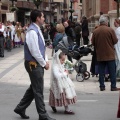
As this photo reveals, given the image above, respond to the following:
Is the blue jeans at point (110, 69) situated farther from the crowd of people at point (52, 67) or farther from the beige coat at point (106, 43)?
the beige coat at point (106, 43)

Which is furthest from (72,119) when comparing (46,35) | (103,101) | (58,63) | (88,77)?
(46,35)

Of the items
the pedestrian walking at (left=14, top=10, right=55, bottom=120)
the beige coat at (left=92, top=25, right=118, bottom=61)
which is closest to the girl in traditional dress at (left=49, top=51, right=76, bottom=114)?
the pedestrian walking at (left=14, top=10, right=55, bottom=120)

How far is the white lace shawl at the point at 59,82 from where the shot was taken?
8359mm

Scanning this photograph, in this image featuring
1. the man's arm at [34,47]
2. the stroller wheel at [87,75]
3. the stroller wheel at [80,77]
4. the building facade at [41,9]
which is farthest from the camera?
the building facade at [41,9]

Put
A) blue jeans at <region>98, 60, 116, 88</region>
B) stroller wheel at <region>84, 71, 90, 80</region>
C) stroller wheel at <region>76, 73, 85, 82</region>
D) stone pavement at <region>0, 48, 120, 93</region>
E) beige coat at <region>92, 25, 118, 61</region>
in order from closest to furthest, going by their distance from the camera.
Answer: beige coat at <region>92, 25, 118, 61</region>
blue jeans at <region>98, 60, 116, 88</region>
stone pavement at <region>0, 48, 120, 93</region>
stroller wheel at <region>76, 73, 85, 82</region>
stroller wheel at <region>84, 71, 90, 80</region>

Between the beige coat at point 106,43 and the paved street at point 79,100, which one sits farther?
the beige coat at point 106,43

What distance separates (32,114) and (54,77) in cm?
81

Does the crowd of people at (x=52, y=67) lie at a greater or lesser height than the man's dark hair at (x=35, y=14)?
lesser

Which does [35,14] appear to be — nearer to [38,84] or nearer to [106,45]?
[38,84]

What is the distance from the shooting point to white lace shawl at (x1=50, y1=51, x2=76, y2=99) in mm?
8359

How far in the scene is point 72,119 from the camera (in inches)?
315

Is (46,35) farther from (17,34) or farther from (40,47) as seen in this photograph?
(40,47)

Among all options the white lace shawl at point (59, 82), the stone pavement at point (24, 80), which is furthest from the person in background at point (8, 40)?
the white lace shawl at point (59, 82)

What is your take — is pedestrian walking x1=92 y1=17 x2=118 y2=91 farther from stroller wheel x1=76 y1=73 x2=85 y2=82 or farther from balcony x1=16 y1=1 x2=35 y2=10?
balcony x1=16 y1=1 x2=35 y2=10
